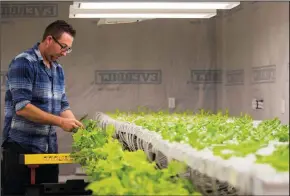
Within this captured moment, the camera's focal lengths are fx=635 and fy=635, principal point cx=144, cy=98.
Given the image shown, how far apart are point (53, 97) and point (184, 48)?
297 cm

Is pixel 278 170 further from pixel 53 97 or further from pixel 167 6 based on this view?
pixel 53 97

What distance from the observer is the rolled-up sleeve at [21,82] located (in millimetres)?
4102

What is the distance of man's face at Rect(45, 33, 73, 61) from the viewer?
4.40 meters

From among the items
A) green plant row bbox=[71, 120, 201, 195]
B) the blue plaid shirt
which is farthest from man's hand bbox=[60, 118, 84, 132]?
green plant row bbox=[71, 120, 201, 195]

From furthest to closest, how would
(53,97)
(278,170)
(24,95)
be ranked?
(53,97)
(24,95)
(278,170)

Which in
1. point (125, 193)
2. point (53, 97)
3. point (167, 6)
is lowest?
point (125, 193)

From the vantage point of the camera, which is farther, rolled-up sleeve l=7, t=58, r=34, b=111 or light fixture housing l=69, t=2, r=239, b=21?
rolled-up sleeve l=7, t=58, r=34, b=111

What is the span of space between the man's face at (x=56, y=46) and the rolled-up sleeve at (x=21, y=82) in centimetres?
22

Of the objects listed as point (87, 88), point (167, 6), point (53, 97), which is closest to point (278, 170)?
point (167, 6)

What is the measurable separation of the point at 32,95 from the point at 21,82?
202mm

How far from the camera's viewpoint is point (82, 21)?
23.0 ft

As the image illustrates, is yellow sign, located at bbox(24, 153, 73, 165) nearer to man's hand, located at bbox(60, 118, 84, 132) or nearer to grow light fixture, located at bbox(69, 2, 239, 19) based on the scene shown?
man's hand, located at bbox(60, 118, 84, 132)

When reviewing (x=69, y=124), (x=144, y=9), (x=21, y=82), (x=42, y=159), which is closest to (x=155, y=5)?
(x=144, y=9)

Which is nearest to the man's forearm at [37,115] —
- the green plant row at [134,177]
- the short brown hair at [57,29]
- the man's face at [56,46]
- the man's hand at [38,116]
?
the man's hand at [38,116]
